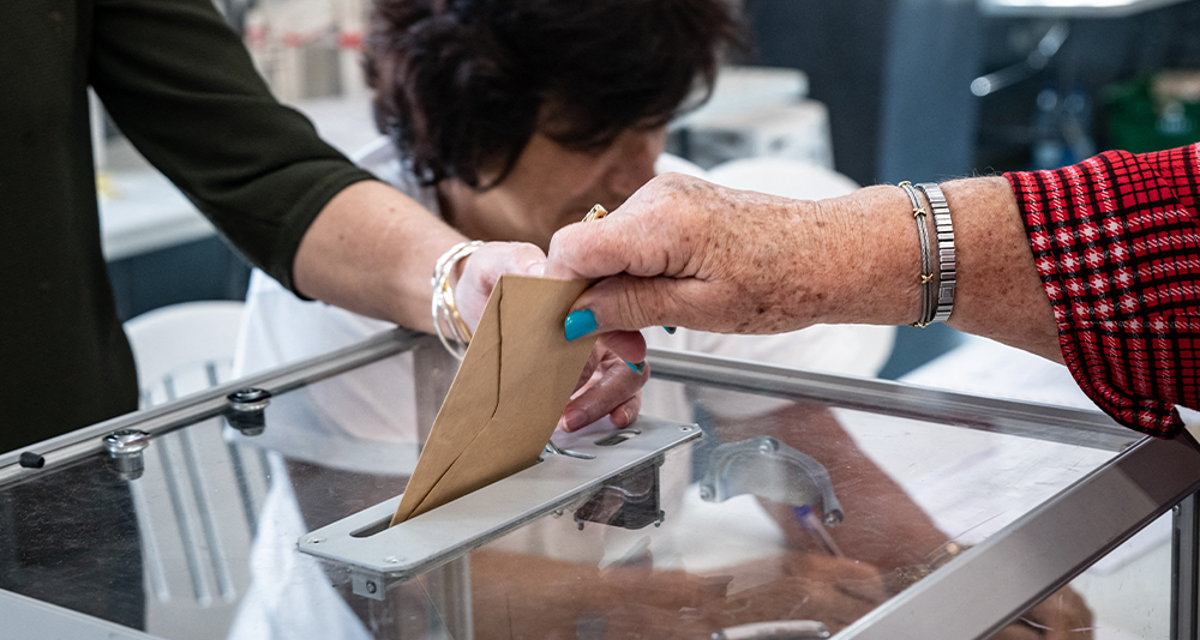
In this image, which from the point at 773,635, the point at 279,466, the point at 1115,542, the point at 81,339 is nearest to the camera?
the point at 773,635

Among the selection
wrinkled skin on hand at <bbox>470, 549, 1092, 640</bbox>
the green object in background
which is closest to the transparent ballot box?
wrinkled skin on hand at <bbox>470, 549, 1092, 640</bbox>

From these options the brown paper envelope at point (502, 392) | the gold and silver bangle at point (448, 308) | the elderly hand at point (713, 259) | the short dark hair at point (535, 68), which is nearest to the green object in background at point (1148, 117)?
the short dark hair at point (535, 68)

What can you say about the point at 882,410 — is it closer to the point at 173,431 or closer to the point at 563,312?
the point at 563,312

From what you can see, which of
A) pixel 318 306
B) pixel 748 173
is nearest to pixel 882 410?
pixel 318 306

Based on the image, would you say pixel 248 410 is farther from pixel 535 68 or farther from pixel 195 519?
pixel 535 68

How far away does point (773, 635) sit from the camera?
0.48m

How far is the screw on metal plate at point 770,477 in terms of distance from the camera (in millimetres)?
630

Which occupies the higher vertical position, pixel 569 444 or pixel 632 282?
pixel 632 282

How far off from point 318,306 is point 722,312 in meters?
0.79

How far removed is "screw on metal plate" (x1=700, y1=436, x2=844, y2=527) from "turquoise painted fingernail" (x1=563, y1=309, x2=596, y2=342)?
114mm

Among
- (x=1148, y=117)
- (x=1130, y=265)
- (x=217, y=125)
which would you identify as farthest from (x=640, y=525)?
(x=1148, y=117)

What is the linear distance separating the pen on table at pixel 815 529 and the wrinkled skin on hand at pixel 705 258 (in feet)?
0.42

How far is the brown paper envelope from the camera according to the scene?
1.96 feet

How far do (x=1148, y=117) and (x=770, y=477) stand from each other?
5237 mm
